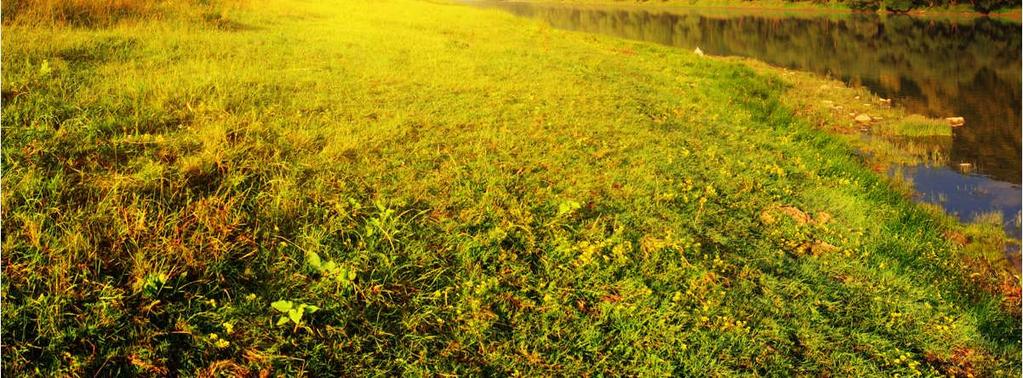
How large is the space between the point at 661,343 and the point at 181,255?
364 cm

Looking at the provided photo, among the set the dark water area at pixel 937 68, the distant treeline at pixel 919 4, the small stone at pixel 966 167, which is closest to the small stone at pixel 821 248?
the dark water area at pixel 937 68

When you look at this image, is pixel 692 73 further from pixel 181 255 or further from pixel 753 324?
pixel 181 255

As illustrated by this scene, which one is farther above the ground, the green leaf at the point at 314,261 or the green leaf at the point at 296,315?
the green leaf at the point at 314,261

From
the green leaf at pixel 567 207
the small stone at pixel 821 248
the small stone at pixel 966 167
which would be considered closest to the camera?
the green leaf at pixel 567 207

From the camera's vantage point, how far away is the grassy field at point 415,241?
12.7ft

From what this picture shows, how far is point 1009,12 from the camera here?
57.9m

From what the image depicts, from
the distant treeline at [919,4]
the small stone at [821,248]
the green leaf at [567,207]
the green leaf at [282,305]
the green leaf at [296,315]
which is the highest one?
the distant treeline at [919,4]

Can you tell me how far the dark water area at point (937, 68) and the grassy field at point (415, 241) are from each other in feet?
10.6

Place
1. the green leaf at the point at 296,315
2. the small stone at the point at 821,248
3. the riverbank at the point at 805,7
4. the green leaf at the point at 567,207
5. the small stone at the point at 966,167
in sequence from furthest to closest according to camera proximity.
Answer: the riverbank at the point at 805,7
the small stone at the point at 966,167
the small stone at the point at 821,248
the green leaf at the point at 567,207
the green leaf at the point at 296,315

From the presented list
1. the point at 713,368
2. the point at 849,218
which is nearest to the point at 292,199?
the point at 713,368

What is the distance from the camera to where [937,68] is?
2805 cm

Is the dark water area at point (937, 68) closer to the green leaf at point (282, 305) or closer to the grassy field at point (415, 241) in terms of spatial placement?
the grassy field at point (415, 241)

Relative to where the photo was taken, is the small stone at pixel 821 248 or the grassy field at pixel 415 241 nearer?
the grassy field at pixel 415 241

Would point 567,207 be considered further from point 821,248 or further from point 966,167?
point 966,167
